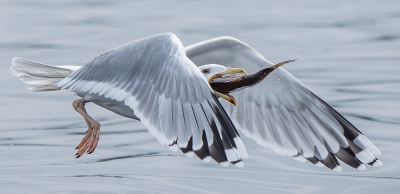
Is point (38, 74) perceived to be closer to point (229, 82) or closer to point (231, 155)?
point (229, 82)

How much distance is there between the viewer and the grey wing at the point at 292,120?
730 centimetres

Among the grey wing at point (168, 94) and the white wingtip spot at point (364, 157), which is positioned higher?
the grey wing at point (168, 94)

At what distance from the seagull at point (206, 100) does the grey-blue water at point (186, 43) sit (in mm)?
480

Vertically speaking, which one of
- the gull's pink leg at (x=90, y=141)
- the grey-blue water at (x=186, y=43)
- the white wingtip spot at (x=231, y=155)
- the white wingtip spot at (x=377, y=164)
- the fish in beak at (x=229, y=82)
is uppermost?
the fish in beak at (x=229, y=82)

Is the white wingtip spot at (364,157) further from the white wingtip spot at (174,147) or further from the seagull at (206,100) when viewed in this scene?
the white wingtip spot at (174,147)

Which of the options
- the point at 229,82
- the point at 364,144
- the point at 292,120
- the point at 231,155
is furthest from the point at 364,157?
the point at 231,155

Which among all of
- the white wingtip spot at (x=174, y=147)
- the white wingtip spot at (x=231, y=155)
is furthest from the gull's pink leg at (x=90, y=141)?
the white wingtip spot at (x=231, y=155)

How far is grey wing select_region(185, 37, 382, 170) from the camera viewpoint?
7301 millimetres

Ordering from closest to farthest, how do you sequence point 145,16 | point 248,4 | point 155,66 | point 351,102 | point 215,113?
point 215,113 < point 155,66 < point 351,102 < point 145,16 < point 248,4

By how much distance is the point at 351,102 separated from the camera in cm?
1037

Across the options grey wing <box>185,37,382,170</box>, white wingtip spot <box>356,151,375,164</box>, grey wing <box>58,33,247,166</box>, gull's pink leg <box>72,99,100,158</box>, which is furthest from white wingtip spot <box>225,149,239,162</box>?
white wingtip spot <box>356,151,375,164</box>

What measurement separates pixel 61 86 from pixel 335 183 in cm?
219

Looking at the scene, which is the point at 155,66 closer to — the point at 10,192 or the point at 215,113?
the point at 215,113

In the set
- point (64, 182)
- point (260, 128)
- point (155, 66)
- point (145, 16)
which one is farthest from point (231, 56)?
point (145, 16)
